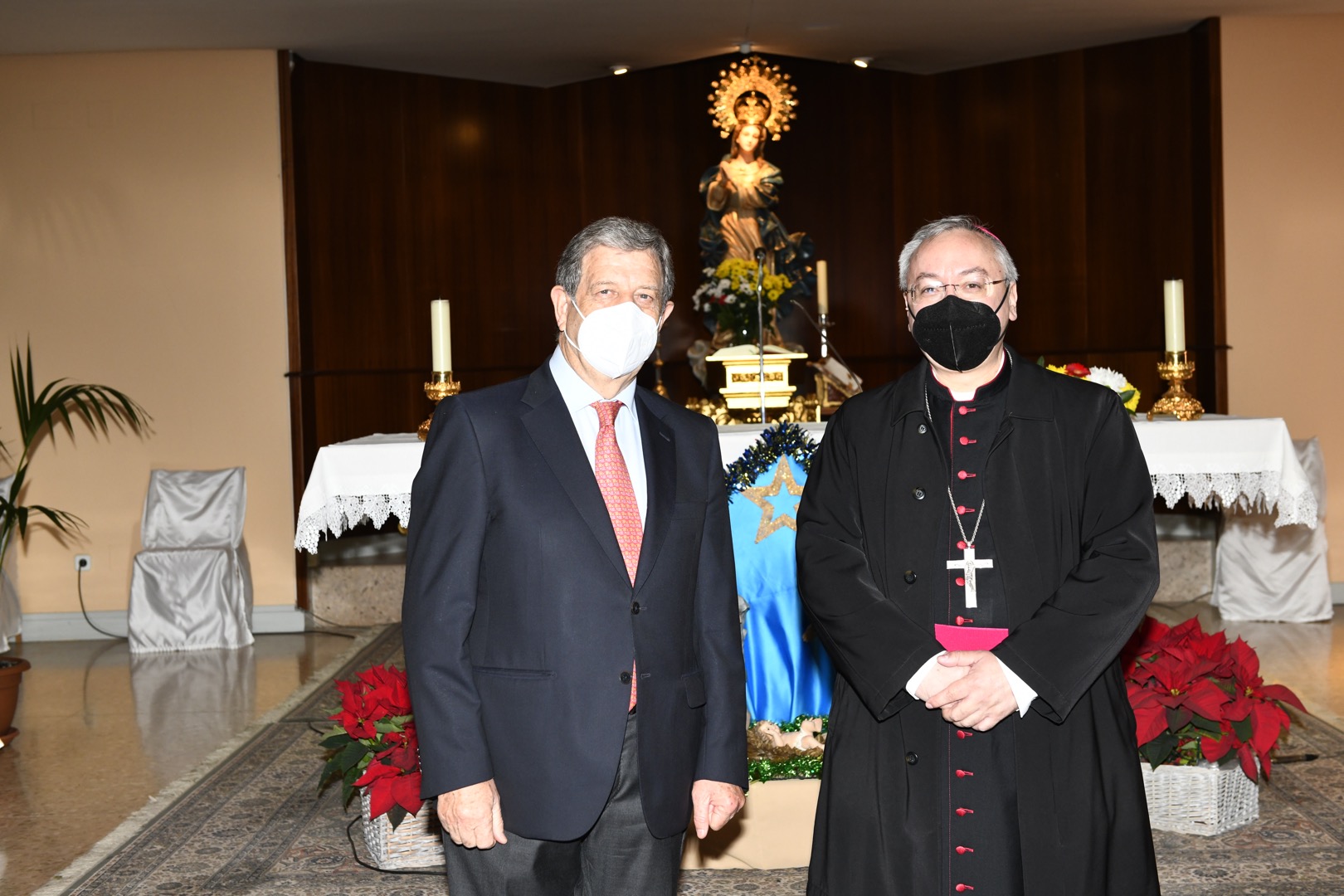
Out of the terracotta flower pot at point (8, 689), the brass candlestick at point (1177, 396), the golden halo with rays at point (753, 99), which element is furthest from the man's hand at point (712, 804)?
the golden halo with rays at point (753, 99)

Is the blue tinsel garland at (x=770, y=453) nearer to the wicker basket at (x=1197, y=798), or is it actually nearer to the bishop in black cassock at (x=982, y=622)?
the wicker basket at (x=1197, y=798)

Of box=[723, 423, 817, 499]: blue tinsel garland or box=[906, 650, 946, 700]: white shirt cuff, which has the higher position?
box=[723, 423, 817, 499]: blue tinsel garland

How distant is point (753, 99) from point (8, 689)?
4.66 meters

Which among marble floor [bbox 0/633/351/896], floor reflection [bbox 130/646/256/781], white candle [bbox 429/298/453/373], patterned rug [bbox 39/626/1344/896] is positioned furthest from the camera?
floor reflection [bbox 130/646/256/781]

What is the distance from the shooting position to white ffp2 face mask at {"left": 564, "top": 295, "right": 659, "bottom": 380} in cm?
204

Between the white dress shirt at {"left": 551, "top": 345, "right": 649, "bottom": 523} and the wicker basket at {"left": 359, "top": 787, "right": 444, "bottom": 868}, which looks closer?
the white dress shirt at {"left": 551, "top": 345, "right": 649, "bottom": 523}

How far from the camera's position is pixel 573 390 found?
2.11m

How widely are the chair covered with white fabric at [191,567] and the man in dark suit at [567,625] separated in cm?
541

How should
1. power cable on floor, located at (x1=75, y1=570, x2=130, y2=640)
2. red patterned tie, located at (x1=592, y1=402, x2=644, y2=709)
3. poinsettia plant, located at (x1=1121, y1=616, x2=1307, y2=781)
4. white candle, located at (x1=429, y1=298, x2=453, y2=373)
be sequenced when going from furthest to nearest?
power cable on floor, located at (x1=75, y1=570, x2=130, y2=640) < white candle, located at (x1=429, y1=298, x2=453, y2=373) < poinsettia plant, located at (x1=1121, y1=616, x2=1307, y2=781) < red patterned tie, located at (x1=592, y1=402, x2=644, y2=709)

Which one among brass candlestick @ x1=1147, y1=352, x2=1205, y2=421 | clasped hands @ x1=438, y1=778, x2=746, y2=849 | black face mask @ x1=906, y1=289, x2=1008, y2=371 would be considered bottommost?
clasped hands @ x1=438, y1=778, x2=746, y2=849

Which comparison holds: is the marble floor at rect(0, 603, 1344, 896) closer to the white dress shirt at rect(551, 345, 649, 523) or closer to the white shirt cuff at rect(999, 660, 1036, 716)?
the white dress shirt at rect(551, 345, 649, 523)

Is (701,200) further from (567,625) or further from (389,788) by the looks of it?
(567,625)

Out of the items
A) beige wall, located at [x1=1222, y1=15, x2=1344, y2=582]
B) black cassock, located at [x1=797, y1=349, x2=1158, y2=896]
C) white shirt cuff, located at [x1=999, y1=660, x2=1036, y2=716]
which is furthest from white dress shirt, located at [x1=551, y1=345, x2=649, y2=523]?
beige wall, located at [x1=1222, y1=15, x2=1344, y2=582]

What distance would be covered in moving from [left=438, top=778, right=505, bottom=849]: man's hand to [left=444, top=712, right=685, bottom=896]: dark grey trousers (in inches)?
2.3
